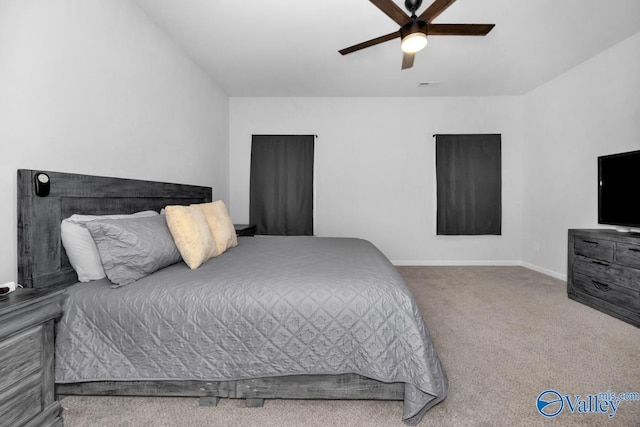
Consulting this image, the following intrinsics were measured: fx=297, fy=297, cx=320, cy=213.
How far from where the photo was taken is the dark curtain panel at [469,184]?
4496 millimetres

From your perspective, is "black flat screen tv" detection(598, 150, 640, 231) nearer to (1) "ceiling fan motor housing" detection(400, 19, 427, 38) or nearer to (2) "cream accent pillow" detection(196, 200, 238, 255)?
(1) "ceiling fan motor housing" detection(400, 19, 427, 38)

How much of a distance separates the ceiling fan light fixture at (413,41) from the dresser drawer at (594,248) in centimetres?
244

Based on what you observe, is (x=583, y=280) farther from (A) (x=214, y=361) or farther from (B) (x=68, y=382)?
(B) (x=68, y=382)

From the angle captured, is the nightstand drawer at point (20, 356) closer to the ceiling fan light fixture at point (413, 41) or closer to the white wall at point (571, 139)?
the ceiling fan light fixture at point (413, 41)

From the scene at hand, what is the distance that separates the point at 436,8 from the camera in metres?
1.85

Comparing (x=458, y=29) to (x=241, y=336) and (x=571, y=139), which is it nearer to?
(x=241, y=336)

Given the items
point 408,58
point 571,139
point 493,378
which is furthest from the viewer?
point 571,139

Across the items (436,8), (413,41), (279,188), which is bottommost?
(279,188)

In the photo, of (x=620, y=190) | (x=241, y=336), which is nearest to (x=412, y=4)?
(x=241, y=336)

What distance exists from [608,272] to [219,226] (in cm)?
344

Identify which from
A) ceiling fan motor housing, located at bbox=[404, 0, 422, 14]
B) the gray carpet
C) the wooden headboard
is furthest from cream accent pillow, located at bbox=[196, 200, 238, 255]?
ceiling fan motor housing, located at bbox=[404, 0, 422, 14]

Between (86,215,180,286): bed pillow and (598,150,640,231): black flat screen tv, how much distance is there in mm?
3860

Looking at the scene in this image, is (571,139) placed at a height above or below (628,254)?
above

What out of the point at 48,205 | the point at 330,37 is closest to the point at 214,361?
the point at 48,205
